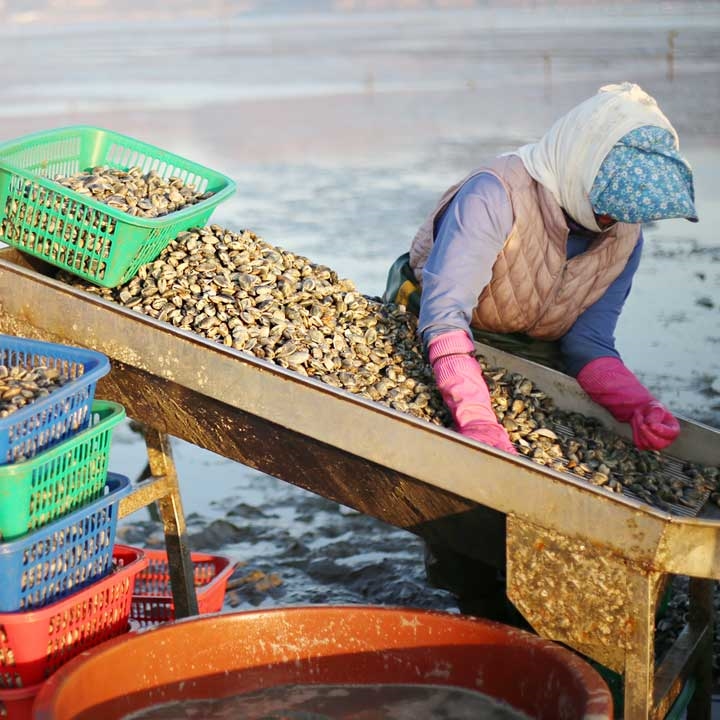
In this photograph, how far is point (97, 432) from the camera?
283 centimetres

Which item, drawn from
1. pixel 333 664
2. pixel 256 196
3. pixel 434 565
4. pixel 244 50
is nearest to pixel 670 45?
pixel 244 50

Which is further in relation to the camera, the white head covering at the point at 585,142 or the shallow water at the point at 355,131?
the shallow water at the point at 355,131

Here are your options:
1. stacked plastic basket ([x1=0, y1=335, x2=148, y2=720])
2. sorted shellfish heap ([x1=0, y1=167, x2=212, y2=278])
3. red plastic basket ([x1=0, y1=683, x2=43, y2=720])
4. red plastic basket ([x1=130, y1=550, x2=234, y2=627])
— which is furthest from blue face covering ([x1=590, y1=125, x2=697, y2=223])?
red plastic basket ([x1=0, y1=683, x2=43, y2=720])

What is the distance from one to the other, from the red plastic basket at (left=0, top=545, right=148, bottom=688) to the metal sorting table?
0.51 m

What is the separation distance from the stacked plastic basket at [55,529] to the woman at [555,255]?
916 millimetres

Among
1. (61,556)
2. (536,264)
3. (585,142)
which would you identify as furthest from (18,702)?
(585,142)

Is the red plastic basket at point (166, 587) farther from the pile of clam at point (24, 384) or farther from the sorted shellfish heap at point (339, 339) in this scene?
the pile of clam at point (24, 384)

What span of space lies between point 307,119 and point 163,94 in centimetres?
279

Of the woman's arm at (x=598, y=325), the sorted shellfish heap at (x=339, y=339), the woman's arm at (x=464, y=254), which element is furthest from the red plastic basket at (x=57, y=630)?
the woman's arm at (x=598, y=325)

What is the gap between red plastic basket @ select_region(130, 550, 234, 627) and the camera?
396 centimetres

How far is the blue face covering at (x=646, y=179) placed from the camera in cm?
329

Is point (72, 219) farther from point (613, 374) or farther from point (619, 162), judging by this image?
point (613, 374)

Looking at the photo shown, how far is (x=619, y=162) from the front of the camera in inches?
132

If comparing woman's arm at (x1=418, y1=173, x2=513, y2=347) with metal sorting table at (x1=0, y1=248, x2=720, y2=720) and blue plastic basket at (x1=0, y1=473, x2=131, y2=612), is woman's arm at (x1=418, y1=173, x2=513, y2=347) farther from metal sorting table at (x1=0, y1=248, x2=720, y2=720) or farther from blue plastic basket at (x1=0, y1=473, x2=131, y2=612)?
blue plastic basket at (x1=0, y1=473, x2=131, y2=612)
